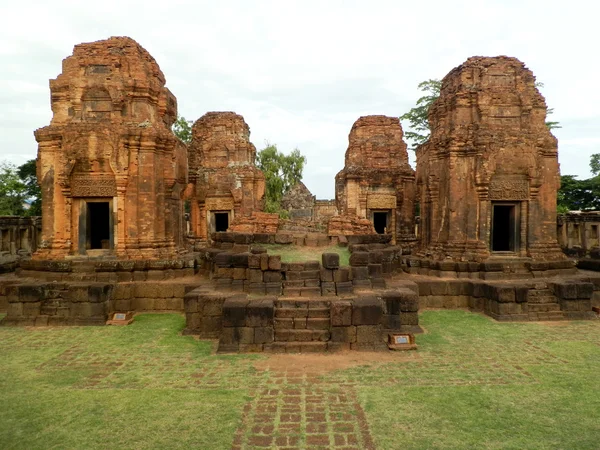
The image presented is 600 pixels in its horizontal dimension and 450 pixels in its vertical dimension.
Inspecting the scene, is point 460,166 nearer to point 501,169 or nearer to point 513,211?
point 501,169

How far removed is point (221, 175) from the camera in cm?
1764

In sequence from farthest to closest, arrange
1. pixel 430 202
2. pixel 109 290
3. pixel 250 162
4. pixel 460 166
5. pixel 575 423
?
1. pixel 250 162
2. pixel 430 202
3. pixel 460 166
4. pixel 109 290
5. pixel 575 423

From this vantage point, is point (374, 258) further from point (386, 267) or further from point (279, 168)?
point (279, 168)

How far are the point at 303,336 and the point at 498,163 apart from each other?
7507 millimetres

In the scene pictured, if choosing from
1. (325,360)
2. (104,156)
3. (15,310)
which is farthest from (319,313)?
(104,156)

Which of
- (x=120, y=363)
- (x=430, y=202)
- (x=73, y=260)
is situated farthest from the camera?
(x=430, y=202)

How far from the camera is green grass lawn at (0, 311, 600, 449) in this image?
13.1 feet

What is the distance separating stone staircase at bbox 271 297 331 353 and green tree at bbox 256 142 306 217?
24.3 m

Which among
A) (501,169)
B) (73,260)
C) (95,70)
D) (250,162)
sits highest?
(95,70)

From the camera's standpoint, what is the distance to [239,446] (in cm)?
382

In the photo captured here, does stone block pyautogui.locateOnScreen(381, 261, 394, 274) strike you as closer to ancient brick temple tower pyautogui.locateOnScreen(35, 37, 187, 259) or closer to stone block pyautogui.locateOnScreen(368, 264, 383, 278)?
stone block pyautogui.locateOnScreen(368, 264, 383, 278)

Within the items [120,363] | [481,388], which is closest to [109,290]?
[120,363]

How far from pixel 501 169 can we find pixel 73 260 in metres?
11.8

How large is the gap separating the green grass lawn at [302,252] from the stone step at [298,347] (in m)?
2.27
